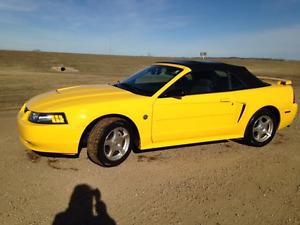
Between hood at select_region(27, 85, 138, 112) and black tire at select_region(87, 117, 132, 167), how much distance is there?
0.34m

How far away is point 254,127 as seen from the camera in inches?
221

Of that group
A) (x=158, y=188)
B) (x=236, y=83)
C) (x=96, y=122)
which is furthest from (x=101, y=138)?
(x=236, y=83)

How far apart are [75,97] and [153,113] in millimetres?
1226

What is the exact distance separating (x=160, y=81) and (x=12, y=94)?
7.42 metres

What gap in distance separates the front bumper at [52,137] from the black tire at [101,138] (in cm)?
21

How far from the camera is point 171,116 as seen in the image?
4.73m

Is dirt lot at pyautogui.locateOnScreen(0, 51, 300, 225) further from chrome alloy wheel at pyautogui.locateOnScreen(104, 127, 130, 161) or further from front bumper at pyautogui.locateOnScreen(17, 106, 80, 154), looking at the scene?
front bumper at pyautogui.locateOnScreen(17, 106, 80, 154)

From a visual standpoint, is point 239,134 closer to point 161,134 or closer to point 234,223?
point 161,134

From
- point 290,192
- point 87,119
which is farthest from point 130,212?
point 290,192

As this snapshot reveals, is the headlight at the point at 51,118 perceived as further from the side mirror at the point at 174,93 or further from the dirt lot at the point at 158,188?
the side mirror at the point at 174,93

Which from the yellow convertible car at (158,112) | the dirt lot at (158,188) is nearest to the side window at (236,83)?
the yellow convertible car at (158,112)

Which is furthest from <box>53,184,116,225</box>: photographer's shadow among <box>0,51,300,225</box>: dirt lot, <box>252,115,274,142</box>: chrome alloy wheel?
<box>252,115,274,142</box>: chrome alloy wheel

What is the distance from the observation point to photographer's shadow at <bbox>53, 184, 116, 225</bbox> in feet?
10.2

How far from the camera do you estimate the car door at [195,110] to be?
470cm
